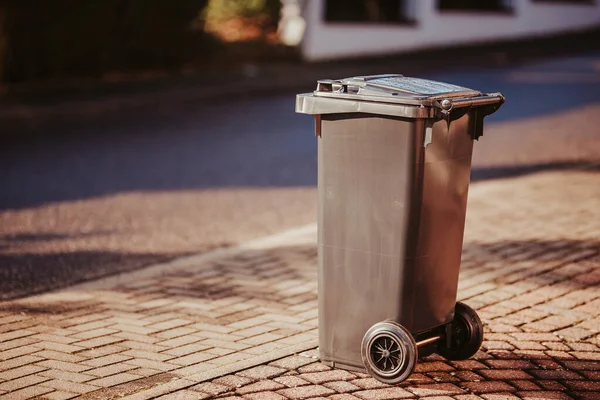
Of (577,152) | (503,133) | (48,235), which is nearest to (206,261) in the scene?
(48,235)

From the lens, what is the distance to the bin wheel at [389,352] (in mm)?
4004

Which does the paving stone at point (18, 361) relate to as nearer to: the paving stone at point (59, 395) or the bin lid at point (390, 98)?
the paving stone at point (59, 395)

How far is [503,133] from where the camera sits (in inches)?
473

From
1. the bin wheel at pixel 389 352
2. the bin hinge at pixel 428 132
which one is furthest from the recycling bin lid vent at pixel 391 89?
the bin wheel at pixel 389 352

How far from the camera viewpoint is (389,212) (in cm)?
403

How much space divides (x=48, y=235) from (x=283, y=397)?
13.3 ft

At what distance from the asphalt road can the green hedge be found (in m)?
2.50

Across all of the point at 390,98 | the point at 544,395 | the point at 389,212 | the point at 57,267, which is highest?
the point at 390,98

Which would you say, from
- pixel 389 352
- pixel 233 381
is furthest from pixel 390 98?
pixel 233 381

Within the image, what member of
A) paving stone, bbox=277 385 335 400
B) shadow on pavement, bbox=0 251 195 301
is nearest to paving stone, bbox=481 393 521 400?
paving stone, bbox=277 385 335 400

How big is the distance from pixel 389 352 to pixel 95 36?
537 inches

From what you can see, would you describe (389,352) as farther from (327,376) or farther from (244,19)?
(244,19)

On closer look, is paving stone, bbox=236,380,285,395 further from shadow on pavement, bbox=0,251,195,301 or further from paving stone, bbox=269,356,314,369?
shadow on pavement, bbox=0,251,195,301

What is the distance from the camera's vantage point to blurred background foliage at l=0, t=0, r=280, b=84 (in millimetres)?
15422
